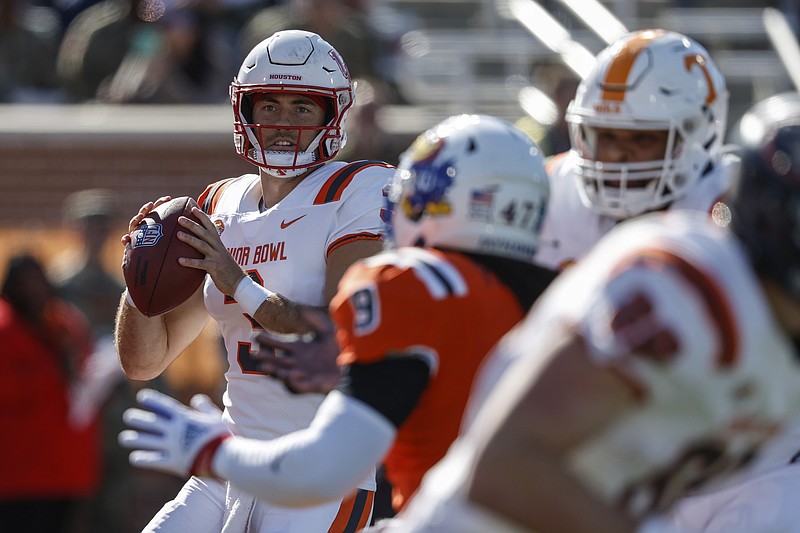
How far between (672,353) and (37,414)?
20.6 ft

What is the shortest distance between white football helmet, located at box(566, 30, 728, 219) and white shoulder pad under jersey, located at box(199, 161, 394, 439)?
2.19 feet

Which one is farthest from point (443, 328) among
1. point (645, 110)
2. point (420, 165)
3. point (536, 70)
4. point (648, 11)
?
point (648, 11)

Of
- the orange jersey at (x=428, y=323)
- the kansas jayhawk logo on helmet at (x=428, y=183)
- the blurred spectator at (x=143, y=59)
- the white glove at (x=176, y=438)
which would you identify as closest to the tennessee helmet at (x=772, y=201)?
the orange jersey at (x=428, y=323)

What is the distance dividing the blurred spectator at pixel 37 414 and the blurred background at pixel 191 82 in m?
0.51

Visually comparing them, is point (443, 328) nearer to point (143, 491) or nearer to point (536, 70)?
point (143, 491)

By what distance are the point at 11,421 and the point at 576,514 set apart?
6.13 metres

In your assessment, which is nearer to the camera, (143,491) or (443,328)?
(443,328)

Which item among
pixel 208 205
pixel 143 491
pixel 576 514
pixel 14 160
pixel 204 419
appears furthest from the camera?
pixel 14 160

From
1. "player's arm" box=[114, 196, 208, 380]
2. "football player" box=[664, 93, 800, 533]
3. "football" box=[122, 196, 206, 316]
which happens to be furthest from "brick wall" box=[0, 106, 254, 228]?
"football player" box=[664, 93, 800, 533]

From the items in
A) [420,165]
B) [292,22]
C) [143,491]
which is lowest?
[143,491]

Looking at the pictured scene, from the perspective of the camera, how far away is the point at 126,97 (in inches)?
405

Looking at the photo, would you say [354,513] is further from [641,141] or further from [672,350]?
[672,350]

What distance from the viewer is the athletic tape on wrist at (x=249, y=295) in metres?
4.19

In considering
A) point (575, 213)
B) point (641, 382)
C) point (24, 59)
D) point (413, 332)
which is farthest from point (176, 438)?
point (24, 59)
